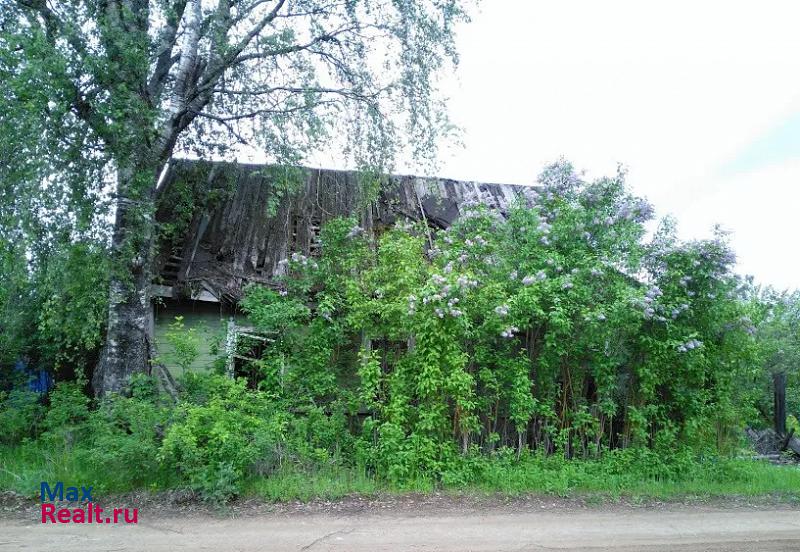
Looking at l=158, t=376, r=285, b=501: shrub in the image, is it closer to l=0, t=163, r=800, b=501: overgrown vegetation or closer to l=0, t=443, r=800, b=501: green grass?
l=0, t=163, r=800, b=501: overgrown vegetation

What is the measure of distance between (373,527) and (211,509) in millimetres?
2149

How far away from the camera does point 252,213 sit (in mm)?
13336

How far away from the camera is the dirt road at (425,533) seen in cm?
603

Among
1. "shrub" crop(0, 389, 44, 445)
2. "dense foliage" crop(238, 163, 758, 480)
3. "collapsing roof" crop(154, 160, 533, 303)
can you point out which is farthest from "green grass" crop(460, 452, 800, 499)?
"shrub" crop(0, 389, 44, 445)

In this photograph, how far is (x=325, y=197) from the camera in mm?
14195

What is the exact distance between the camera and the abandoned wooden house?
11.0 m

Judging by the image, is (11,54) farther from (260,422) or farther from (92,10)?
(260,422)

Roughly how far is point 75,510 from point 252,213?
769cm

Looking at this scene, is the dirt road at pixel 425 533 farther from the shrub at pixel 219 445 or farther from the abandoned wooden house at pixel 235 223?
the abandoned wooden house at pixel 235 223

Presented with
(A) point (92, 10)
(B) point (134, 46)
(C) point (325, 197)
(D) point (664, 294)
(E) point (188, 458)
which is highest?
(A) point (92, 10)

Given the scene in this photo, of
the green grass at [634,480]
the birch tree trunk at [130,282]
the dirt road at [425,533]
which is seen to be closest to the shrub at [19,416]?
the birch tree trunk at [130,282]

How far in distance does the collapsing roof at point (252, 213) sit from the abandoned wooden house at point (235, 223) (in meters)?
0.02

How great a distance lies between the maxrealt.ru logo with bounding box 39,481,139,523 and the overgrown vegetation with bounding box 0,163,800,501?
8.5 inches

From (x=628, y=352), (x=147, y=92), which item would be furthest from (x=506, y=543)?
(x=147, y=92)
